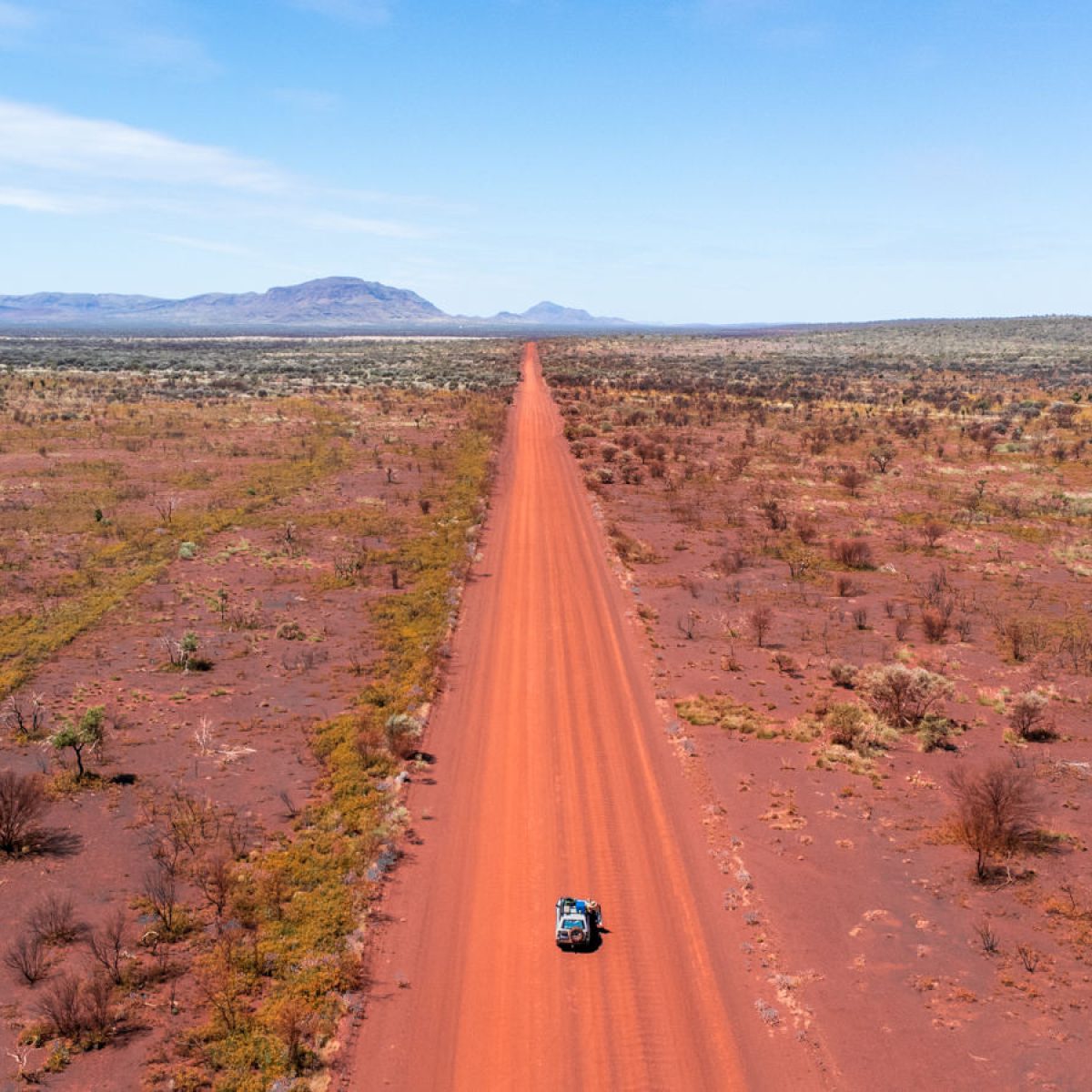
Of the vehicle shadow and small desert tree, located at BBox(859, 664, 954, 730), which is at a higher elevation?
small desert tree, located at BBox(859, 664, 954, 730)

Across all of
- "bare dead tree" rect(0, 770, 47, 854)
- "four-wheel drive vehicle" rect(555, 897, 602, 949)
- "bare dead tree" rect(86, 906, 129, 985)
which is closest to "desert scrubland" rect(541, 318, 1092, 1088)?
"four-wheel drive vehicle" rect(555, 897, 602, 949)

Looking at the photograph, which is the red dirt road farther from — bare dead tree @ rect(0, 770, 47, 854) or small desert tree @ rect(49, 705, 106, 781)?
small desert tree @ rect(49, 705, 106, 781)

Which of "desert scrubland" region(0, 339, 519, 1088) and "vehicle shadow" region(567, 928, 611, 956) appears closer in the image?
"desert scrubland" region(0, 339, 519, 1088)

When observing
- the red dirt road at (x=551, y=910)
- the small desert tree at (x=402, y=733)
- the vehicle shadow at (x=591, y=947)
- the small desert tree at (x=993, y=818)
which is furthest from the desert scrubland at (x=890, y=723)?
the small desert tree at (x=402, y=733)

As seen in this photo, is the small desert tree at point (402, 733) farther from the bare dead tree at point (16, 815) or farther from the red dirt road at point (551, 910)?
the bare dead tree at point (16, 815)

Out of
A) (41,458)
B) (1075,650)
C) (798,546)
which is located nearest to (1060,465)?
(798,546)

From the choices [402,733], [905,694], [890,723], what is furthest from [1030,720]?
[402,733]

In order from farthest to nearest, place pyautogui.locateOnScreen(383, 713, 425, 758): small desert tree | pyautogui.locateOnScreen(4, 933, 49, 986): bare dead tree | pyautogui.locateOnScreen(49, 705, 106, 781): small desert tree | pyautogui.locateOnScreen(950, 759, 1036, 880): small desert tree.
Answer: pyautogui.locateOnScreen(383, 713, 425, 758): small desert tree
pyautogui.locateOnScreen(49, 705, 106, 781): small desert tree
pyautogui.locateOnScreen(950, 759, 1036, 880): small desert tree
pyautogui.locateOnScreen(4, 933, 49, 986): bare dead tree

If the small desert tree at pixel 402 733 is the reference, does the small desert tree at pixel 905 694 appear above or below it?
above
